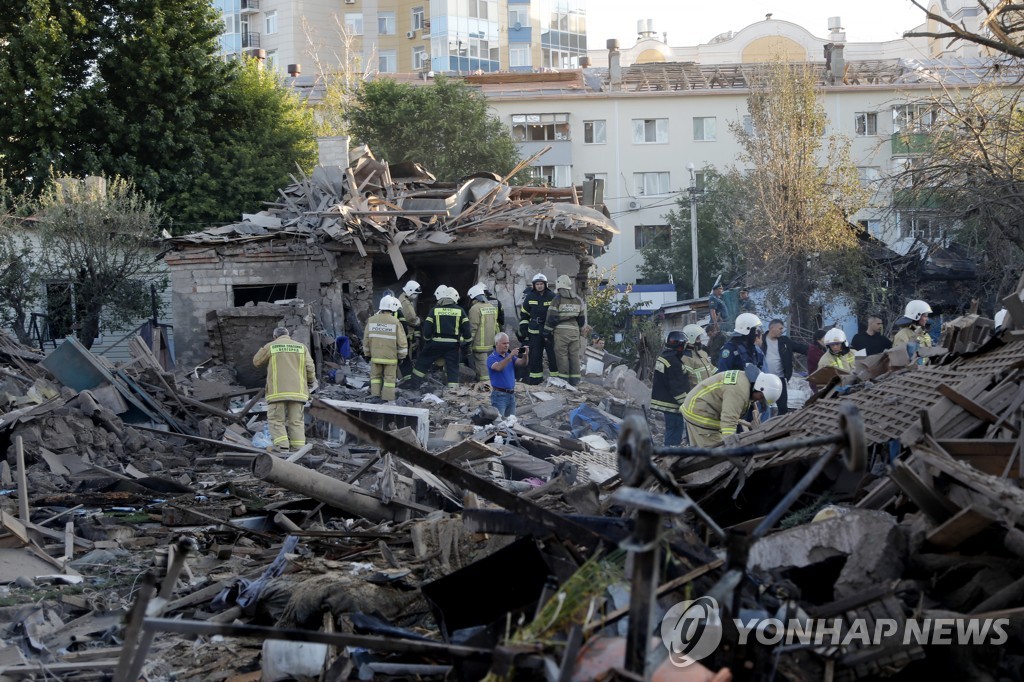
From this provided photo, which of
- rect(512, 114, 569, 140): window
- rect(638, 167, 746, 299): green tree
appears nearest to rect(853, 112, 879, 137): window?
rect(638, 167, 746, 299): green tree

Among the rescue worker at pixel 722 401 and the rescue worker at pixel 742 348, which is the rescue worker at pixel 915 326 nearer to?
the rescue worker at pixel 742 348

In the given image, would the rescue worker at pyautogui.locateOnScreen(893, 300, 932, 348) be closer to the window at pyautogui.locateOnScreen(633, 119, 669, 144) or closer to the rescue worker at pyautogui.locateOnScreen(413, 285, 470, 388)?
the rescue worker at pyautogui.locateOnScreen(413, 285, 470, 388)

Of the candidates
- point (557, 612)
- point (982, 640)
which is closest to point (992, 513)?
point (982, 640)

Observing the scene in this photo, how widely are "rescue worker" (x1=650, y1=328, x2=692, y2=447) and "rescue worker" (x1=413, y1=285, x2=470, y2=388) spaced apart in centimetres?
440

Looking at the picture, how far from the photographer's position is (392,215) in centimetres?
1805

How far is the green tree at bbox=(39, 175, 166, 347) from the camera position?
22.0 metres

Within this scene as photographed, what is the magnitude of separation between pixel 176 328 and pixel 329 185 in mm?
3871

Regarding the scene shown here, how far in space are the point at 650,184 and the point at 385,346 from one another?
3330cm

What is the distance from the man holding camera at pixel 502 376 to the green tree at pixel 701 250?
92.5ft

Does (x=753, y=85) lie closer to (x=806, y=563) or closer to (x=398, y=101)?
(x=398, y=101)

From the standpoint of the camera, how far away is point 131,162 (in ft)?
90.4

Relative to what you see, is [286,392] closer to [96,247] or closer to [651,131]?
[96,247]

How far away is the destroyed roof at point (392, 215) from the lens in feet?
59.8

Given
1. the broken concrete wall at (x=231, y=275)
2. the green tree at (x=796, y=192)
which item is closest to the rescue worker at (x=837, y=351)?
the broken concrete wall at (x=231, y=275)
